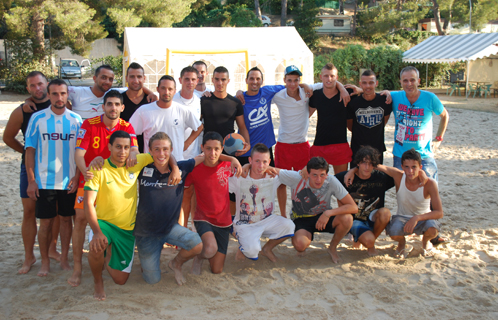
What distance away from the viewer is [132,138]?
143 inches

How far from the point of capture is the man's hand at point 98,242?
10.3 feet

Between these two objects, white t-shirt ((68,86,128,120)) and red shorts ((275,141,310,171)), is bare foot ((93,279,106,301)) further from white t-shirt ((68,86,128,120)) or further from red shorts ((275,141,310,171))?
red shorts ((275,141,310,171))

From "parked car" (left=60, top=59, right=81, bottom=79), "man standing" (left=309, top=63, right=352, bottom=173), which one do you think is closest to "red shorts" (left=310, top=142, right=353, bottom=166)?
"man standing" (left=309, top=63, right=352, bottom=173)

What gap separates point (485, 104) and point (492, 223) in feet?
44.2

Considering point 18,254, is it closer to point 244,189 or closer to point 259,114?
point 244,189

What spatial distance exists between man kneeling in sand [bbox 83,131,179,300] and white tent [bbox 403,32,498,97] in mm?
17632

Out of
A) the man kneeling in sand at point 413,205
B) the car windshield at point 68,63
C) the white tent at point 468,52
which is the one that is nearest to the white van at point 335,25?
the white tent at point 468,52

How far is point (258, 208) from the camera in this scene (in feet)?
13.0

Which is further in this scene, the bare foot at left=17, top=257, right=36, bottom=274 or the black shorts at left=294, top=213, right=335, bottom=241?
the black shorts at left=294, top=213, right=335, bottom=241

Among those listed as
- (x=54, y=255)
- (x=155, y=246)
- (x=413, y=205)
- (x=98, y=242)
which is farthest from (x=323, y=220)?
(x=54, y=255)

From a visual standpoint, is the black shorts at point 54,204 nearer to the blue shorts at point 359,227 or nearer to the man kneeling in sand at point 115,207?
the man kneeling in sand at point 115,207

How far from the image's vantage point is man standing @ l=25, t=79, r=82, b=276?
11.6 ft

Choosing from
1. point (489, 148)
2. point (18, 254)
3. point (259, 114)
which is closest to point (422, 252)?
point (259, 114)

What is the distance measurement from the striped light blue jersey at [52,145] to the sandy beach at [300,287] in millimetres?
857
